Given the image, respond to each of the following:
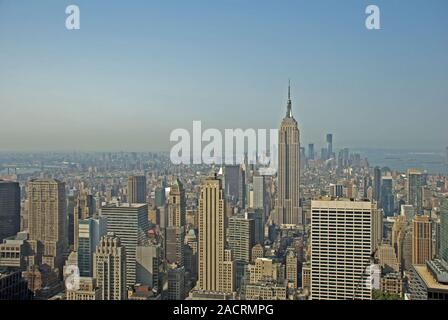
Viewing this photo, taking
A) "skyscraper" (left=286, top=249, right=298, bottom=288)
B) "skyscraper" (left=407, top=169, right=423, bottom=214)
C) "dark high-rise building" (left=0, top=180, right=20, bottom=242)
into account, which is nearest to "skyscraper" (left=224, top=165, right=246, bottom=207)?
"skyscraper" (left=286, top=249, right=298, bottom=288)

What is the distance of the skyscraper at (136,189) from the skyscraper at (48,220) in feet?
1.00

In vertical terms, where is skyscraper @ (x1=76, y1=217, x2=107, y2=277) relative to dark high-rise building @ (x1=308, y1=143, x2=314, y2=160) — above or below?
below

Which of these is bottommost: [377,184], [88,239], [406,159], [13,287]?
[13,287]

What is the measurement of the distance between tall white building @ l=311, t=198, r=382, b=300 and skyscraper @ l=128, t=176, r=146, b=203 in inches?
30.6

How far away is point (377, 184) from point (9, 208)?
5.55 ft

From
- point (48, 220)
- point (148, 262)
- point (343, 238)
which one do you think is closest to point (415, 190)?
point (343, 238)

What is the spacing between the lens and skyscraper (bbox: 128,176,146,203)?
1934mm

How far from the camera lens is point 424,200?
1854mm

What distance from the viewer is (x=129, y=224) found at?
1919 mm

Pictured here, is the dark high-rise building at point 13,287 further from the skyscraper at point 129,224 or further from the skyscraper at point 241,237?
the skyscraper at point 241,237

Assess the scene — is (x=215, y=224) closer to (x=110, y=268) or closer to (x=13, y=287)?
(x=110, y=268)

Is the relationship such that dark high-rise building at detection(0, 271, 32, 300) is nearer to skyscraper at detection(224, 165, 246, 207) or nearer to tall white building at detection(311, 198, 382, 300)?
skyscraper at detection(224, 165, 246, 207)
